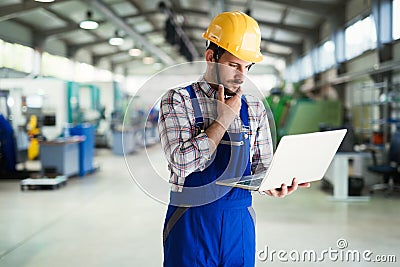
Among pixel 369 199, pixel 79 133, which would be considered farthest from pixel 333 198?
pixel 79 133

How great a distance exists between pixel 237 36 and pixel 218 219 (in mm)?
531

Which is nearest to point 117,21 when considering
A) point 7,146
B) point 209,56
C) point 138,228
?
point 7,146

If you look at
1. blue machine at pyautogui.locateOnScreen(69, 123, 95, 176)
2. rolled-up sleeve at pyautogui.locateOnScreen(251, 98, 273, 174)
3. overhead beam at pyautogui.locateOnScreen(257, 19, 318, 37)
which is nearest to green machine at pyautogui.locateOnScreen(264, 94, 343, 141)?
blue machine at pyautogui.locateOnScreen(69, 123, 95, 176)

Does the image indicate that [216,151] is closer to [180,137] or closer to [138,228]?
[180,137]

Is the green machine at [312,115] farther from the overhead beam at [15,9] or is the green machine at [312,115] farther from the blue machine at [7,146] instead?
the blue machine at [7,146]

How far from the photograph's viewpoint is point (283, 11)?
12.1 meters

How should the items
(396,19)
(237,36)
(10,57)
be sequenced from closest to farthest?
1. (237,36)
2. (10,57)
3. (396,19)

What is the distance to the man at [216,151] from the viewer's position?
1173 millimetres

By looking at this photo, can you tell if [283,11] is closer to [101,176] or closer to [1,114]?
[101,176]

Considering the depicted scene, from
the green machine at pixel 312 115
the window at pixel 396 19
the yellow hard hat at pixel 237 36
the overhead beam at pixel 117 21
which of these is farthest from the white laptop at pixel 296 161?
the green machine at pixel 312 115

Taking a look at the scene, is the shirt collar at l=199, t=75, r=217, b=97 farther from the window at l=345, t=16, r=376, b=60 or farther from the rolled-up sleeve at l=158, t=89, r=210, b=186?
the window at l=345, t=16, r=376, b=60

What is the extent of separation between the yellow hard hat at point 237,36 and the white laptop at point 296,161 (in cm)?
30

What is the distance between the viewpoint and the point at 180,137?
1.16 metres

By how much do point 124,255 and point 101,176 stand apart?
4.61m
